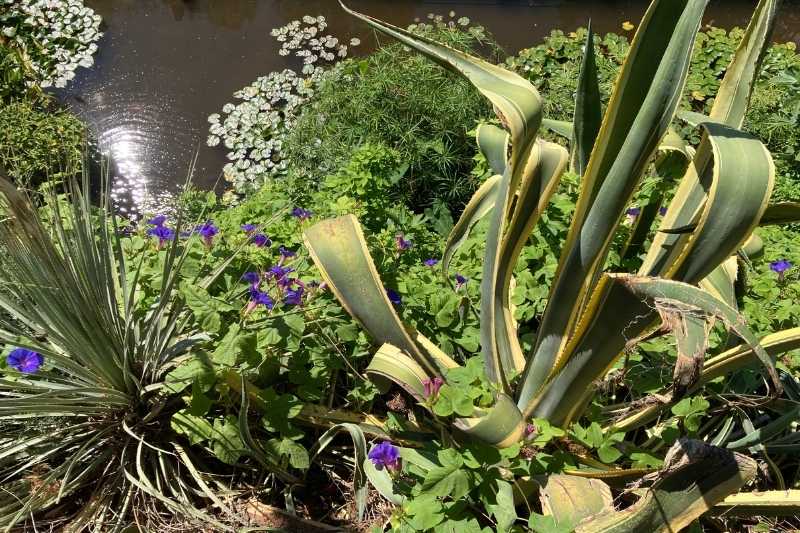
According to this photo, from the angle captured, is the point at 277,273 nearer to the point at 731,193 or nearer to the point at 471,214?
the point at 471,214

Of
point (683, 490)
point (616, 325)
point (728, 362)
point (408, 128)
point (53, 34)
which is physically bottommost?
Result: point (53, 34)

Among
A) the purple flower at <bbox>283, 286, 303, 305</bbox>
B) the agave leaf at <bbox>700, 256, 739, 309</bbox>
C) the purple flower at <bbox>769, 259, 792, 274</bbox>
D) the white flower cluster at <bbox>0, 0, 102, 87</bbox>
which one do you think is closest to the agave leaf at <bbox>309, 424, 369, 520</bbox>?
the purple flower at <bbox>283, 286, 303, 305</bbox>

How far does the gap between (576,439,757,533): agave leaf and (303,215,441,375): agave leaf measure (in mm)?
662

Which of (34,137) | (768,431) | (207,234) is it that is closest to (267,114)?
(34,137)

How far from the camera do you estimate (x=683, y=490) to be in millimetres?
1438

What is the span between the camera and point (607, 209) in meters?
1.45

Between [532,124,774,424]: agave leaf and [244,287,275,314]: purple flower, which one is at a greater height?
[532,124,774,424]: agave leaf

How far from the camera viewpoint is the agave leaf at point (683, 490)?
1.38 meters

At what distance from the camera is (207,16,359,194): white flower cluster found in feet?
13.6

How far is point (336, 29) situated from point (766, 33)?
162 inches

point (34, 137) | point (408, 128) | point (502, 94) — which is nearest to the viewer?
point (502, 94)

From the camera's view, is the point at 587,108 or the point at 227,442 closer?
the point at 227,442

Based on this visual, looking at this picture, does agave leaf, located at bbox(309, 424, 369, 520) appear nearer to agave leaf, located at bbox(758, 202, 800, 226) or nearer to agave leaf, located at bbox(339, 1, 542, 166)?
agave leaf, located at bbox(339, 1, 542, 166)

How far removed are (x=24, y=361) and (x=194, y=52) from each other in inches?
150
